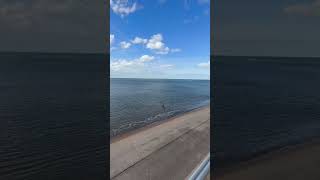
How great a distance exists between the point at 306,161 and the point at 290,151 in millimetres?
2490

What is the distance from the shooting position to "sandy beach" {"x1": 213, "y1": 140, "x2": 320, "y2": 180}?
14392 mm

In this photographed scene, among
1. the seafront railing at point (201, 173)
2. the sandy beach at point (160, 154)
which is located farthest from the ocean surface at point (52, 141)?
the seafront railing at point (201, 173)

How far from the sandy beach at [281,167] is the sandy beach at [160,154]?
5.86 ft

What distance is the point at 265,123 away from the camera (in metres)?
27.1

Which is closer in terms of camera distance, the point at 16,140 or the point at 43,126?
the point at 16,140

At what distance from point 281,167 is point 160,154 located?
607 centimetres

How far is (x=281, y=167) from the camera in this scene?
15.9 m

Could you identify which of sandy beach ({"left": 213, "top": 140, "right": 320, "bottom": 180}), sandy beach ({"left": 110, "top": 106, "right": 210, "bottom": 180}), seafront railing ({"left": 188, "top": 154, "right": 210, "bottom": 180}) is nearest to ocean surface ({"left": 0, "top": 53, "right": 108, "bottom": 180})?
sandy beach ({"left": 110, "top": 106, "right": 210, "bottom": 180})

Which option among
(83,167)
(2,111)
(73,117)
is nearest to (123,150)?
(83,167)

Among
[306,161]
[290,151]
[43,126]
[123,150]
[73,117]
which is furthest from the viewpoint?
[73,117]

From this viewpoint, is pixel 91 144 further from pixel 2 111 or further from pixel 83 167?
pixel 2 111

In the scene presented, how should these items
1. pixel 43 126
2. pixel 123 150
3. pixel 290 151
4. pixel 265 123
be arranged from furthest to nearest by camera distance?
1. pixel 265 123
2. pixel 43 126
3. pixel 290 151
4. pixel 123 150

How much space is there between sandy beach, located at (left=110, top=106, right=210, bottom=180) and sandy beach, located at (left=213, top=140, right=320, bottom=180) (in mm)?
1787

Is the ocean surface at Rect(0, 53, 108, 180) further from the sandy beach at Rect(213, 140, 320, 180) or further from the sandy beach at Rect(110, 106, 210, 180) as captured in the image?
the sandy beach at Rect(213, 140, 320, 180)
